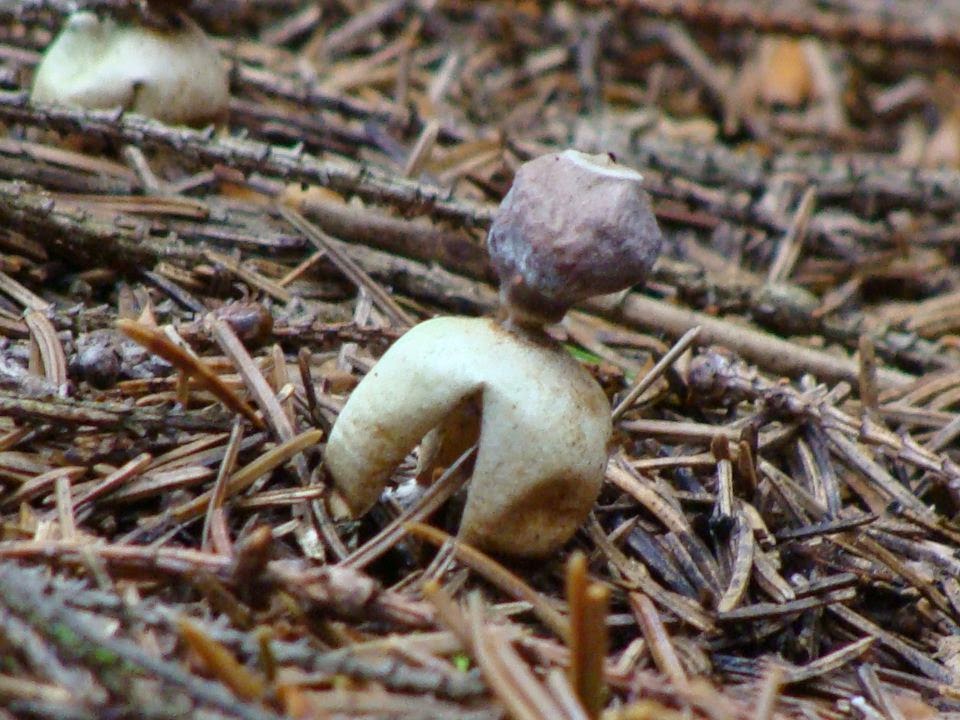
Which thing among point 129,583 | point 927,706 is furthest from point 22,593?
point 927,706

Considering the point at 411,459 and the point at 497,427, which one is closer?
the point at 497,427

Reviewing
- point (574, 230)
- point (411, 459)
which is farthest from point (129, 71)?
point (574, 230)

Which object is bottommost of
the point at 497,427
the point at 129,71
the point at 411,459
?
the point at 411,459

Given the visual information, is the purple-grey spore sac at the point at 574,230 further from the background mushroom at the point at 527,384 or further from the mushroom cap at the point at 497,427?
the mushroom cap at the point at 497,427

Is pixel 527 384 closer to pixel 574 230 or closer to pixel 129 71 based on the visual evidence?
pixel 574 230

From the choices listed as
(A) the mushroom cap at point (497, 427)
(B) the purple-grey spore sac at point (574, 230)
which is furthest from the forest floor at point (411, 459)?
(B) the purple-grey spore sac at point (574, 230)

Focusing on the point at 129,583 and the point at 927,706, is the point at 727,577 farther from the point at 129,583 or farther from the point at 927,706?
the point at 129,583

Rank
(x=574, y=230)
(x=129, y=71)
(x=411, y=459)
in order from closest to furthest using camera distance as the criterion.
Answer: (x=574, y=230) → (x=411, y=459) → (x=129, y=71)

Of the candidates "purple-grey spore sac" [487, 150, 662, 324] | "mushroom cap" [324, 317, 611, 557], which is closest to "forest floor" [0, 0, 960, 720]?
"mushroom cap" [324, 317, 611, 557]
